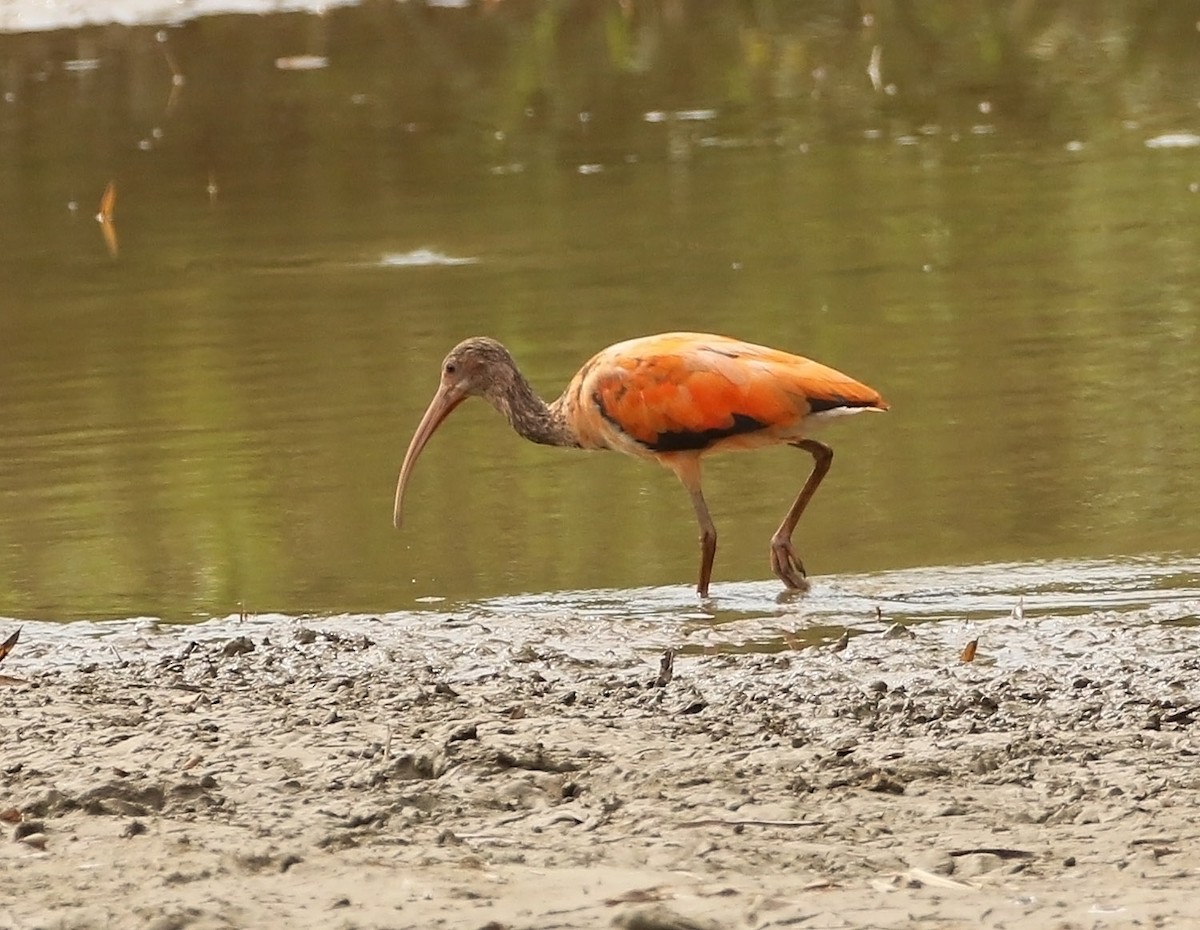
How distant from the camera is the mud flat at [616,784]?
410cm

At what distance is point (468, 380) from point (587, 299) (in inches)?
132

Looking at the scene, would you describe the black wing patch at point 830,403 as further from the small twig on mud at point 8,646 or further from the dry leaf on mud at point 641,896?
the dry leaf on mud at point 641,896

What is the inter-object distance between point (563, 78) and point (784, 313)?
8.98 meters

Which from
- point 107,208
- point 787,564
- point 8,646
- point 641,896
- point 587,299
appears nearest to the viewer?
point 641,896

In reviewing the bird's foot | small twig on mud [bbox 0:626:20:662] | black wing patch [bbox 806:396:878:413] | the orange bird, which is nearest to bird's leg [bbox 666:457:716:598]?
the orange bird

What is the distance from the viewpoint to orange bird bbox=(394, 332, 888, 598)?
7.48 m

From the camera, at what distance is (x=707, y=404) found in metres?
7.55

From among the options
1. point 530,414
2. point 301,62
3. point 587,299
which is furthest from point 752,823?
point 301,62

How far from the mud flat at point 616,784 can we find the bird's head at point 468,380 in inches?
72.8

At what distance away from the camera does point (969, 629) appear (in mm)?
6602

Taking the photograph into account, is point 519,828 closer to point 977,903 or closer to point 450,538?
point 977,903

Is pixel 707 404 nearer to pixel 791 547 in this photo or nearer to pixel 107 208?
pixel 791 547

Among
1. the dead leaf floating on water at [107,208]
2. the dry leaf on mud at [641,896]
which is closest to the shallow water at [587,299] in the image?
the dead leaf floating on water at [107,208]

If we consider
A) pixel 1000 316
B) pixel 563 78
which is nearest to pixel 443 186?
pixel 563 78
